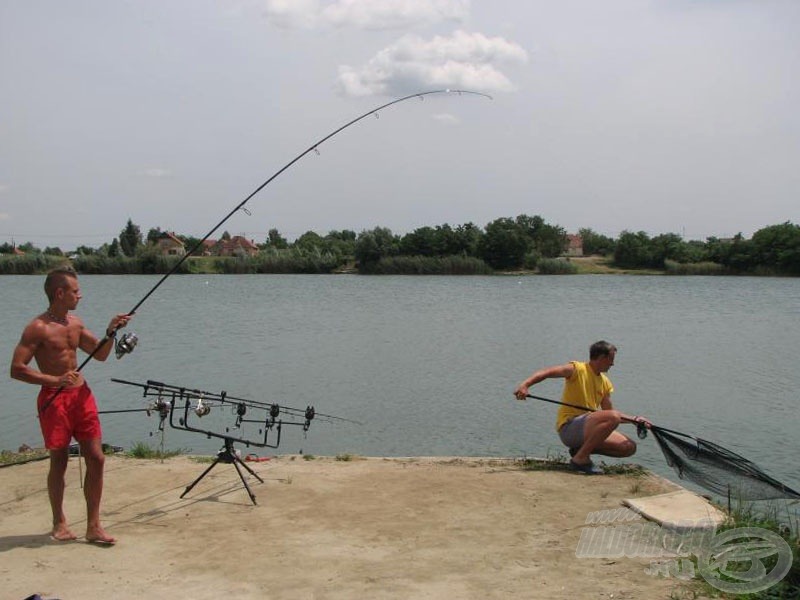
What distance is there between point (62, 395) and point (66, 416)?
0.14m

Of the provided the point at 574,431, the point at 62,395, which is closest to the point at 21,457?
the point at 62,395

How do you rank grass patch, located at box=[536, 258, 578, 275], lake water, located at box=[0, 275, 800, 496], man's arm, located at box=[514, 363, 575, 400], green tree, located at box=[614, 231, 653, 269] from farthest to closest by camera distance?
green tree, located at box=[614, 231, 653, 269] < grass patch, located at box=[536, 258, 578, 275] < lake water, located at box=[0, 275, 800, 496] < man's arm, located at box=[514, 363, 575, 400]

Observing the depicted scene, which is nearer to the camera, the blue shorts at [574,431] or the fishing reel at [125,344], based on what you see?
the fishing reel at [125,344]

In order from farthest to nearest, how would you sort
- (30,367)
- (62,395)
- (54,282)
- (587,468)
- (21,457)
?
(21,457) < (587,468) < (54,282) < (62,395) < (30,367)

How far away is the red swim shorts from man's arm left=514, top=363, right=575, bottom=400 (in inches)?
139

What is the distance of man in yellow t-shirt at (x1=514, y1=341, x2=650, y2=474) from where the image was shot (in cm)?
707

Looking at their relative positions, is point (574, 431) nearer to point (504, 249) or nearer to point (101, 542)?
point (101, 542)

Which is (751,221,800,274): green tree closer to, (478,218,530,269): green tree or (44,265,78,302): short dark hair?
(478,218,530,269): green tree

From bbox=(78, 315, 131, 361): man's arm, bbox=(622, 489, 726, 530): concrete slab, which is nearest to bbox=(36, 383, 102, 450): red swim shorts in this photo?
bbox=(78, 315, 131, 361): man's arm

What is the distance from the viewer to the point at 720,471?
6508mm

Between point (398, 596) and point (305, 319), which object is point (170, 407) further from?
point (305, 319)

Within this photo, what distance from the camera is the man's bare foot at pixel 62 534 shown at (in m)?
5.22

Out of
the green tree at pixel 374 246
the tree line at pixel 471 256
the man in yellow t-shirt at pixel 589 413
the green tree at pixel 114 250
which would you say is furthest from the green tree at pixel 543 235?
the man in yellow t-shirt at pixel 589 413

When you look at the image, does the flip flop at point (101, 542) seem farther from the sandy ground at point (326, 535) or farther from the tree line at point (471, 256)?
the tree line at point (471, 256)
